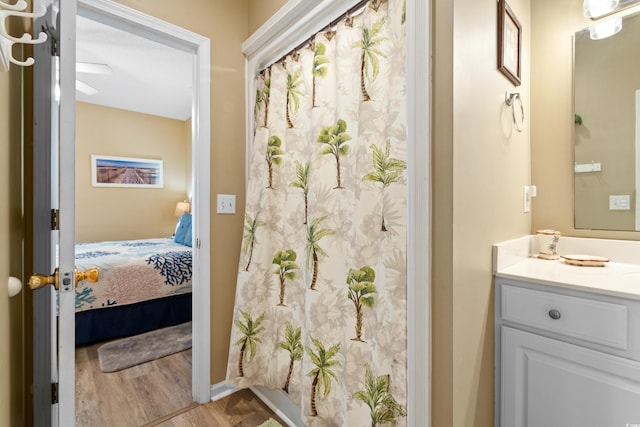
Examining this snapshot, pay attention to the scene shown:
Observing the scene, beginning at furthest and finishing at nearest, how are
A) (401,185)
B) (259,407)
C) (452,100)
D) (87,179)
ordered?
(87,179), (259,407), (401,185), (452,100)

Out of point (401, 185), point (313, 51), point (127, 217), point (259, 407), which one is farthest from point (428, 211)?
point (127, 217)

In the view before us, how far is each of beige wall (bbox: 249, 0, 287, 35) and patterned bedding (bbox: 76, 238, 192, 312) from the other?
2199mm

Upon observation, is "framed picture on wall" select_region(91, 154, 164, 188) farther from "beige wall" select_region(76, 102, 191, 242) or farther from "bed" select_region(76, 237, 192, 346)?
"bed" select_region(76, 237, 192, 346)

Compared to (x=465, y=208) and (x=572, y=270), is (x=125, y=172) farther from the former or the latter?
(x=572, y=270)

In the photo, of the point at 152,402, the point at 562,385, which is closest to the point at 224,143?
the point at 152,402

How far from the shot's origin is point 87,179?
4.27 m

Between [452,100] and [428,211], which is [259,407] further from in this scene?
[452,100]

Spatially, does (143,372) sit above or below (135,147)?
below

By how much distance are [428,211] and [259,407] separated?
1.54 metres

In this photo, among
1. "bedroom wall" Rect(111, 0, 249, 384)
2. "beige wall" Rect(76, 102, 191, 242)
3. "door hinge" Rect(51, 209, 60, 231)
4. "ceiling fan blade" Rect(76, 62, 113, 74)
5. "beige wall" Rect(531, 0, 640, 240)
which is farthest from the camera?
"beige wall" Rect(76, 102, 191, 242)

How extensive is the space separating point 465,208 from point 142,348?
2.69 meters

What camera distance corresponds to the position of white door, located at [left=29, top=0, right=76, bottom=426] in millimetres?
786

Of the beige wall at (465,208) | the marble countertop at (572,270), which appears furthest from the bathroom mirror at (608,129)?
the beige wall at (465,208)

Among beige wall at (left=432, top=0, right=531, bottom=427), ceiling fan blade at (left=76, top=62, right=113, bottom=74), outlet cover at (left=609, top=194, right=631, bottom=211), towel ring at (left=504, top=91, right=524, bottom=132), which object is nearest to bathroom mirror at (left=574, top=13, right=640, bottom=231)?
outlet cover at (left=609, top=194, right=631, bottom=211)
